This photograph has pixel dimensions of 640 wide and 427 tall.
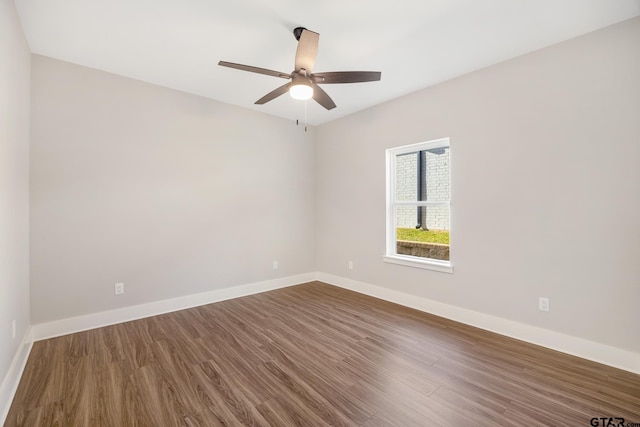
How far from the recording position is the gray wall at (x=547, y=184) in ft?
6.99

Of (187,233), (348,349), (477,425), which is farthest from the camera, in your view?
(187,233)

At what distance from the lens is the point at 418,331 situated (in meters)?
2.79

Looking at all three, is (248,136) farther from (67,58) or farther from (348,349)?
(348,349)

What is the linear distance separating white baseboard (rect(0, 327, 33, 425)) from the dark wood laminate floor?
0.15 feet

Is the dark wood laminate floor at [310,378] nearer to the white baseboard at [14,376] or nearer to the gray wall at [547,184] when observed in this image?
the white baseboard at [14,376]

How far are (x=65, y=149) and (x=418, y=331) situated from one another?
4080mm

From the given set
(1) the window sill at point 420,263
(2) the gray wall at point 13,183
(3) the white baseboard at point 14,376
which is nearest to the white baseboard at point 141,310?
(3) the white baseboard at point 14,376

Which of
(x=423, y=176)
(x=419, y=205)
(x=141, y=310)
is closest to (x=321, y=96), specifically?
(x=423, y=176)

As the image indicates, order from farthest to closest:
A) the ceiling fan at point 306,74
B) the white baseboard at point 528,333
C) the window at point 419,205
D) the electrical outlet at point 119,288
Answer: the window at point 419,205 → the electrical outlet at point 119,288 → the white baseboard at point 528,333 → the ceiling fan at point 306,74

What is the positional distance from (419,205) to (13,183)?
3958 millimetres

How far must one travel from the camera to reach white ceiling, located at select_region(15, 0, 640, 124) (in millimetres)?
2021

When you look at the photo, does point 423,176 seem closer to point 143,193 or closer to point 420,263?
point 420,263

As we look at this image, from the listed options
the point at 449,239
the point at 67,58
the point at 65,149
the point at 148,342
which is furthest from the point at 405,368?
the point at 67,58

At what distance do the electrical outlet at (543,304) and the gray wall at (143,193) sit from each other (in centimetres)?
329
